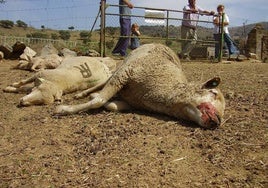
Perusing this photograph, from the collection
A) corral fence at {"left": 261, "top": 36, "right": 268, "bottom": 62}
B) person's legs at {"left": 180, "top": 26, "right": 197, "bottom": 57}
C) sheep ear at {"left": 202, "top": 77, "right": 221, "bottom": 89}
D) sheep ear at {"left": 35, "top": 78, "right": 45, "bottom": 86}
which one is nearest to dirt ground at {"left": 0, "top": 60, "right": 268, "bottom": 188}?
sheep ear at {"left": 202, "top": 77, "right": 221, "bottom": 89}

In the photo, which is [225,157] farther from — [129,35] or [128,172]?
[129,35]

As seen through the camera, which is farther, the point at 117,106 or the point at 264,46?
the point at 264,46

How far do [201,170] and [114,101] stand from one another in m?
2.41

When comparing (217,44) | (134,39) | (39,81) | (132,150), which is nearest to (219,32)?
(217,44)

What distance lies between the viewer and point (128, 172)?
4.20 m

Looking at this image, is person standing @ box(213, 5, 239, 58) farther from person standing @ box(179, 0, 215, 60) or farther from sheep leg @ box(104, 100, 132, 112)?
sheep leg @ box(104, 100, 132, 112)

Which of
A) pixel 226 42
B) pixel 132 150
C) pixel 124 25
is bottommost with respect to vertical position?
pixel 132 150

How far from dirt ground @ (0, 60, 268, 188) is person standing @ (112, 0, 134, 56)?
Result: 6.90 metres

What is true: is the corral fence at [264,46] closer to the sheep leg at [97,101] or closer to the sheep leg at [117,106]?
the sheep leg at [117,106]

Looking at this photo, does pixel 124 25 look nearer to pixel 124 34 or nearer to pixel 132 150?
pixel 124 34

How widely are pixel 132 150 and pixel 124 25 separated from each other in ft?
28.3

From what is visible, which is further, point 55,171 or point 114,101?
point 114,101

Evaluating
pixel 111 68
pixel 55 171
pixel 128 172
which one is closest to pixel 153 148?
pixel 128 172

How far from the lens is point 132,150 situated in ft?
15.3
